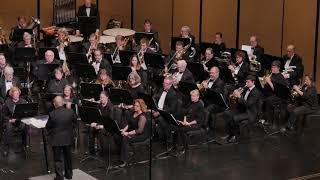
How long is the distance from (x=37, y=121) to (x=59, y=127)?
0.47m

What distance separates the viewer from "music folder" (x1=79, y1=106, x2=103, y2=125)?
10898 mm

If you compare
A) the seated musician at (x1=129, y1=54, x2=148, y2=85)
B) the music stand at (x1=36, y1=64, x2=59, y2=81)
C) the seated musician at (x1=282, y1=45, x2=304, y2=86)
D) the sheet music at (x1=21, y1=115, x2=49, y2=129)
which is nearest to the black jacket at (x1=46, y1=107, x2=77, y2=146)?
the sheet music at (x1=21, y1=115, x2=49, y2=129)

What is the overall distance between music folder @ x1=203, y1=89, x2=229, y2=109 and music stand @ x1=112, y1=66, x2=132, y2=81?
1.77 m

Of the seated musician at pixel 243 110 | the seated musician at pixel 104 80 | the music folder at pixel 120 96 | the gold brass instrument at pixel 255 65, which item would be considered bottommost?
the seated musician at pixel 243 110

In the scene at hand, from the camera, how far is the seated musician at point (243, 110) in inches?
510

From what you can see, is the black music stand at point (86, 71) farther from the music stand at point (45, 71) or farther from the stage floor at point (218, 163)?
the stage floor at point (218, 163)

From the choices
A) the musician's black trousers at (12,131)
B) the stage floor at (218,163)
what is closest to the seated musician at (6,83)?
the stage floor at (218,163)

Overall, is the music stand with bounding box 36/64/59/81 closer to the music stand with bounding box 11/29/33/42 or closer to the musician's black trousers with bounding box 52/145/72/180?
the music stand with bounding box 11/29/33/42

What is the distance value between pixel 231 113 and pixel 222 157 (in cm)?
134

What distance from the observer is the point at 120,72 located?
1352 centimetres

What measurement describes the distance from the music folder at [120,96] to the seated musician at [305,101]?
3839mm

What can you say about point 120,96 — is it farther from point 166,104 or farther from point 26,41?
point 26,41

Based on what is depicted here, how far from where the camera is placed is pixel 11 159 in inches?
459

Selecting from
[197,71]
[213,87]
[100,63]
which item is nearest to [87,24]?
[100,63]
